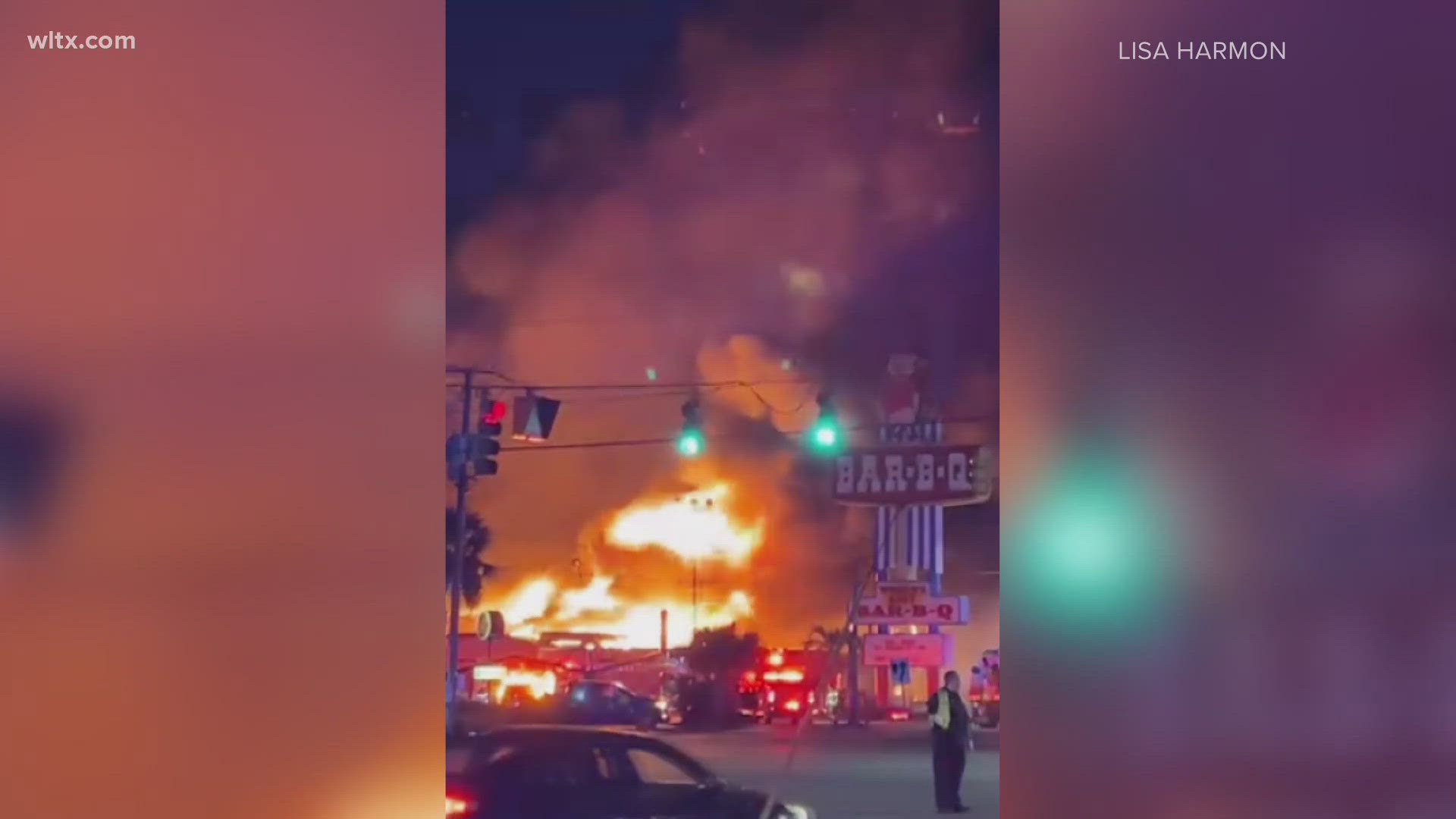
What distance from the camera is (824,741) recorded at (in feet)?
8.80

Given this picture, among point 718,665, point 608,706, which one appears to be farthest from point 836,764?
point 608,706

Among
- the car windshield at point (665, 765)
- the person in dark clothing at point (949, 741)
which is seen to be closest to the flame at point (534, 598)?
the car windshield at point (665, 765)

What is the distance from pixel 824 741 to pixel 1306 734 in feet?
3.59

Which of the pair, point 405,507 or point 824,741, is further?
point 405,507

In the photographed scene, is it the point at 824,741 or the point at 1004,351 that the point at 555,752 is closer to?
the point at 824,741

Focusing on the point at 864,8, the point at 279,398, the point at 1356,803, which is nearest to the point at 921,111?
the point at 864,8

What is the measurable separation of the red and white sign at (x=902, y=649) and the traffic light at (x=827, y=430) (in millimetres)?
411

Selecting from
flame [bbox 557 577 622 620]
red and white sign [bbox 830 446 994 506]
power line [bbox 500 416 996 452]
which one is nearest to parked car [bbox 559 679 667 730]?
flame [bbox 557 577 622 620]

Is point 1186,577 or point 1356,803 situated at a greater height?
point 1186,577

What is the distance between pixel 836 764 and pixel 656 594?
526mm

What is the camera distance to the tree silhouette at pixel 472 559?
2812mm

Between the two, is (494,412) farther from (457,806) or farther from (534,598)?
(457,806)

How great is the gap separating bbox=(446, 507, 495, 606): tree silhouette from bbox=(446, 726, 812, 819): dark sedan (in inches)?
12.7

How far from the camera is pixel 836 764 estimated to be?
2.68 metres
